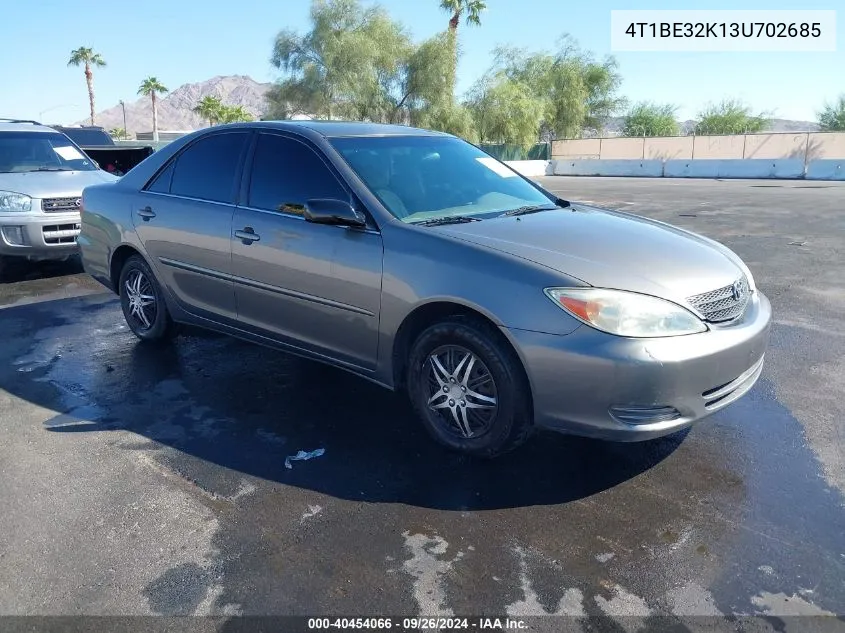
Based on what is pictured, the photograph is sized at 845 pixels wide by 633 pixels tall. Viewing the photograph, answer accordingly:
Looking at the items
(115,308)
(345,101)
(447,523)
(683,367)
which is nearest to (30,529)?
(447,523)

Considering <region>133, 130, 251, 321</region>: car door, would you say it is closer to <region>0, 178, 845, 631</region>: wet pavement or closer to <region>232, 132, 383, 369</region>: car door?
<region>232, 132, 383, 369</region>: car door

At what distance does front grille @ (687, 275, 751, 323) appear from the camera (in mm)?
3244

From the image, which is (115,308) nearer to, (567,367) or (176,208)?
(176,208)

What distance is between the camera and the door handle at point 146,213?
5065mm

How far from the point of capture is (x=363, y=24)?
4334 centimetres

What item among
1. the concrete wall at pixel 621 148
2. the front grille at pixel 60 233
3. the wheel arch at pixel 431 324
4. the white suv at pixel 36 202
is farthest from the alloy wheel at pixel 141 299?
the concrete wall at pixel 621 148

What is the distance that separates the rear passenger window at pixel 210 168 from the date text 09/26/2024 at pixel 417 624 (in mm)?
2930

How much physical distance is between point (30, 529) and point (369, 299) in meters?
1.88

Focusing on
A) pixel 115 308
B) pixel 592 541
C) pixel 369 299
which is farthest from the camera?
pixel 115 308

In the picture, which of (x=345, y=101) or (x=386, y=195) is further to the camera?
(x=345, y=101)

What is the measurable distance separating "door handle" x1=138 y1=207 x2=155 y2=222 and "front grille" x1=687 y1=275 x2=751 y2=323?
3778 mm

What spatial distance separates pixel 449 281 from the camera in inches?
132

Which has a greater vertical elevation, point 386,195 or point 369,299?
point 386,195

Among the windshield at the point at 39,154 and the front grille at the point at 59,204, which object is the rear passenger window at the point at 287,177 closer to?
the front grille at the point at 59,204
